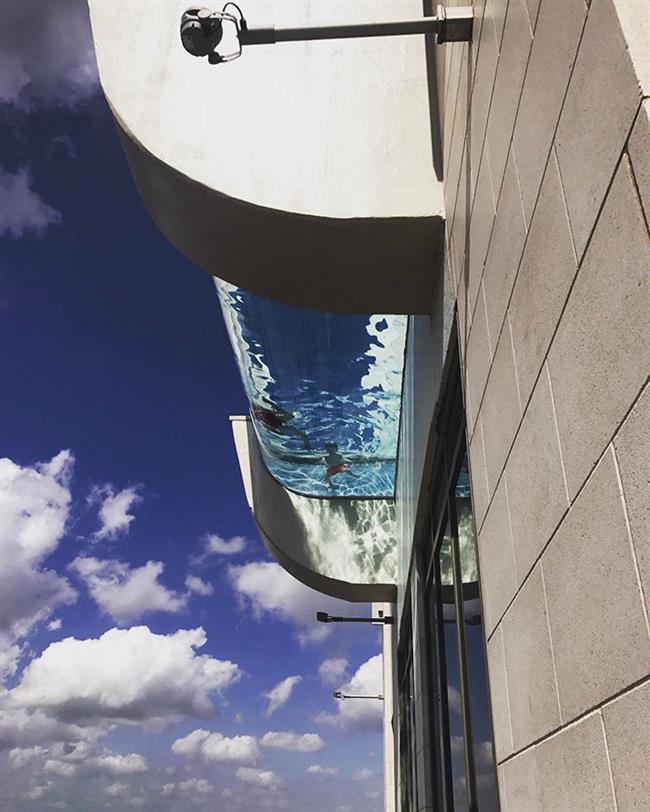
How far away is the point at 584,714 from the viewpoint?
1270mm

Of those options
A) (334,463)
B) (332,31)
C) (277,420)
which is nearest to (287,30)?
(332,31)

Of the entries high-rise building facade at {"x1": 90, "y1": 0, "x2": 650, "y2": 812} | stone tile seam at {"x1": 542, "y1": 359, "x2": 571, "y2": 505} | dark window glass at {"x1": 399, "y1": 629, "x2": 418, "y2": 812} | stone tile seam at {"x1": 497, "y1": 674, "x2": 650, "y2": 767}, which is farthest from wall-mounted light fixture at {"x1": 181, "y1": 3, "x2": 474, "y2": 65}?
dark window glass at {"x1": 399, "y1": 629, "x2": 418, "y2": 812}

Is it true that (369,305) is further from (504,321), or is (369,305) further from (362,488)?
(362,488)

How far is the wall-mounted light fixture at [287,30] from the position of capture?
247cm

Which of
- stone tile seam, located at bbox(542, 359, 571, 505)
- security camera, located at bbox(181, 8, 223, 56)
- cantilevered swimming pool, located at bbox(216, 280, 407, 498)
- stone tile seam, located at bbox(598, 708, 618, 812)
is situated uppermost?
cantilevered swimming pool, located at bbox(216, 280, 407, 498)

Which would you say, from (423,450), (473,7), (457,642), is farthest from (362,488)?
(473,7)

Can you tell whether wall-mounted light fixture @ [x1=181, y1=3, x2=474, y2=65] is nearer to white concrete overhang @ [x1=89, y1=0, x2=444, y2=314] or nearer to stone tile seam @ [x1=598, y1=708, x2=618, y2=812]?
white concrete overhang @ [x1=89, y1=0, x2=444, y2=314]

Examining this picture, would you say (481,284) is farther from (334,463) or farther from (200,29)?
(334,463)

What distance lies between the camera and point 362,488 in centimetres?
1181

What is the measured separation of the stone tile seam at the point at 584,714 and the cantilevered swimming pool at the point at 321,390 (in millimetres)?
5476

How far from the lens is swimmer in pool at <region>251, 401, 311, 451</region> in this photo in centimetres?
985

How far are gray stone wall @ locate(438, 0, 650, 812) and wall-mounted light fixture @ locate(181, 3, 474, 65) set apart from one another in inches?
12.8

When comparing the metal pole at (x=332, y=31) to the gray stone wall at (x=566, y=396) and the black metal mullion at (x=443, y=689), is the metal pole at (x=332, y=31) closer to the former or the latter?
the gray stone wall at (x=566, y=396)

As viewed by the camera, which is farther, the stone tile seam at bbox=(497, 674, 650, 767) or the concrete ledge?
the concrete ledge
